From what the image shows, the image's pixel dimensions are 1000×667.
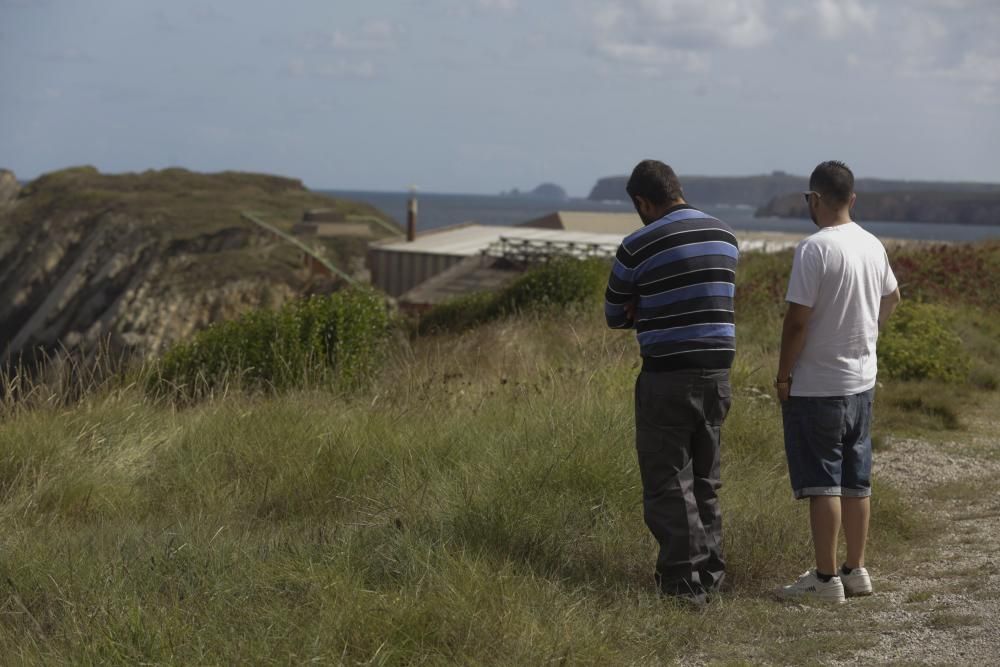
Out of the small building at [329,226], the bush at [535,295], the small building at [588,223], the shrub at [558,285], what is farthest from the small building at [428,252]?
the small building at [329,226]

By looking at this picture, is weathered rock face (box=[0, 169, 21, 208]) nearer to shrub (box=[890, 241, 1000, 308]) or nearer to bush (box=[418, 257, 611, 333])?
bush (box=[418, 257, 611, 333])

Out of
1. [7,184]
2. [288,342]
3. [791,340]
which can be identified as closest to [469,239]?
[288,342]

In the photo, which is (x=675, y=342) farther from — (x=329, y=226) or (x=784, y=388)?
(x=329, y=226)

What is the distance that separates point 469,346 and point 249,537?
7707 millimetres

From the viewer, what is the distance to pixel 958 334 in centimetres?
1332

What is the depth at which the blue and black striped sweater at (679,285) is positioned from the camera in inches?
196

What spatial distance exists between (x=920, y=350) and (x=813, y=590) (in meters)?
7.02

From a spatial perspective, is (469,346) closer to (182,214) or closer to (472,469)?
(472,469)

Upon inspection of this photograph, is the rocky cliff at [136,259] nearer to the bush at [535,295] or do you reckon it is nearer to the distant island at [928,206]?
the bush at [535,295]

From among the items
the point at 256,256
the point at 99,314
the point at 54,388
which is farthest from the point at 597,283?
the point at 99,314

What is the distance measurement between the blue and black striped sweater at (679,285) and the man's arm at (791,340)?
27cm

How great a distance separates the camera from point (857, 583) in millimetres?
5379

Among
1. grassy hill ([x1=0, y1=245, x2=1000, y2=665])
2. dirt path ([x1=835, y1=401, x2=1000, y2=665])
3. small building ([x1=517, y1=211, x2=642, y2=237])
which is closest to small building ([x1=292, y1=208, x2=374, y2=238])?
small building ([x1=517, y1=211, x2=642, y2=237])

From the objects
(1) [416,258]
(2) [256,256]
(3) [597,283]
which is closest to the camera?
(3) [597,283]
